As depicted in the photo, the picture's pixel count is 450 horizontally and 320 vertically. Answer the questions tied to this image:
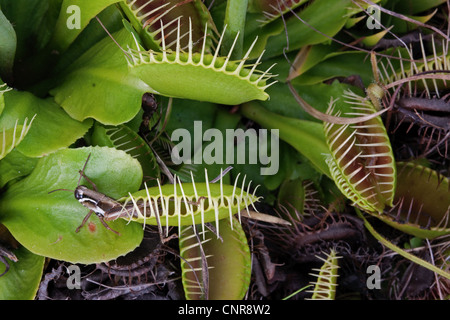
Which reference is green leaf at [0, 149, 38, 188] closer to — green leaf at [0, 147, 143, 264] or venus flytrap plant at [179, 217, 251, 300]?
green leaf at [0, 147, 143, 264]

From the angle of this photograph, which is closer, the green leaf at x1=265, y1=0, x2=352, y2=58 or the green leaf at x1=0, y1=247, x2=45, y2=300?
the green leaf at x1=0, y1=247, x2=45, y2=300

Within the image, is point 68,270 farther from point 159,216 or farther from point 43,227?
point 159,216


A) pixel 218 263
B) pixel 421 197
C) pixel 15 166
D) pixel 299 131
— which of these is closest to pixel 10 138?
pixel 15 166

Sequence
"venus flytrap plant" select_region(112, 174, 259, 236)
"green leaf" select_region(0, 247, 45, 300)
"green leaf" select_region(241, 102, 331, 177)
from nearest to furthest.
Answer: "venus flytrap plant" select_region(112, 174, 259, 236) → "green leaf" select_region(0, 247, 45, 300) → "green leaf" select_region(241, 102, 331, 177)

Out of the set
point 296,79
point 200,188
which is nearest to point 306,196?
point 296,79

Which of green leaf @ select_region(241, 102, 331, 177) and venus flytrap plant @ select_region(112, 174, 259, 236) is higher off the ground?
green leaf @ select_region(241, 102, 331, 177)

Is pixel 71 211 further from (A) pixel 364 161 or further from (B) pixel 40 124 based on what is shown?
(A) pixel 364 161

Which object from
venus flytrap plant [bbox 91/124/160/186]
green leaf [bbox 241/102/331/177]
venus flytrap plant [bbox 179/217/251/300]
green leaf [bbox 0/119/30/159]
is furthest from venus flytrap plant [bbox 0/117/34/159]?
green leaf [bbox 241/102/331/177]

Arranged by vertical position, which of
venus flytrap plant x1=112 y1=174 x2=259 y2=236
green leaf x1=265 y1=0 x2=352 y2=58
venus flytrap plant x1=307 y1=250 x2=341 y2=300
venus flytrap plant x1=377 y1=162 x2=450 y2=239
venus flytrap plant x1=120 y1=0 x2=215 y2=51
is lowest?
venus flytrap plant x1=307 y1=250 x2=341 y2=300
